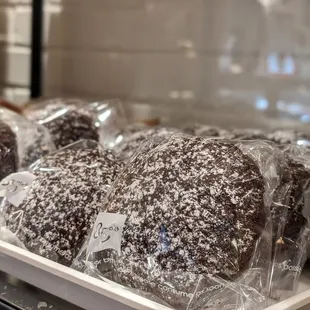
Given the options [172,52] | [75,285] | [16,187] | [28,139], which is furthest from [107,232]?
[172,52]

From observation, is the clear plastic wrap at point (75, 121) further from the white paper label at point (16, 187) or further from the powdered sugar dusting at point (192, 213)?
the powdered sugar dusting at point (192, 213)

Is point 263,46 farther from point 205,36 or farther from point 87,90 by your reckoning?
point 87,90

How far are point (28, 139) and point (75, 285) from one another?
0.45 metres

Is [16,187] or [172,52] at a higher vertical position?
[172,52]

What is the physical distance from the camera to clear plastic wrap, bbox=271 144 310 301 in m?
0.73

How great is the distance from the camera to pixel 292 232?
789 mm

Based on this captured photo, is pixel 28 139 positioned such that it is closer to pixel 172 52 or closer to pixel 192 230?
pixel 192 230

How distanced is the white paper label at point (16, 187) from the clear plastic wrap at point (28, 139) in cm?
13

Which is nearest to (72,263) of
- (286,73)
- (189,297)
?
(189,297)

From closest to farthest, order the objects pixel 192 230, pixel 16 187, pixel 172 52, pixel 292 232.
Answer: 1. pixel 192 230
2. pixel 292 232
3. pixel 16 187
4. pixel 172 52

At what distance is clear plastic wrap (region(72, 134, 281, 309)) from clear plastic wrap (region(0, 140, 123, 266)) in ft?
0.16

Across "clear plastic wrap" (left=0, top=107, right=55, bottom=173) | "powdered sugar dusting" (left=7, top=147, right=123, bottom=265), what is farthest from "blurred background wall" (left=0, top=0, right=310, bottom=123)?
"powdered sugar dusting" (left=7, top=147, right=123, bottom=265)

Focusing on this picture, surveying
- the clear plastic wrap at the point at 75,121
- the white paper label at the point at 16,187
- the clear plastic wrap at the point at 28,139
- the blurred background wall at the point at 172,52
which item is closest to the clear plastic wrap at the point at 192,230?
the white paper label at the point at 16,187

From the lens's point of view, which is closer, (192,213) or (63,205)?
(192,213)
